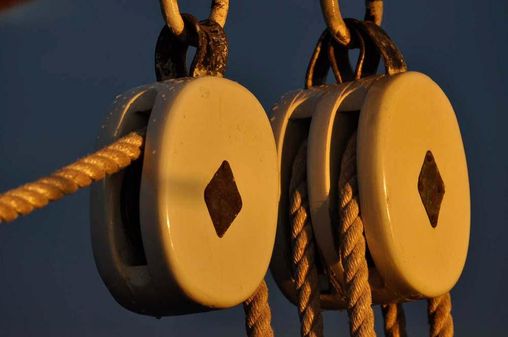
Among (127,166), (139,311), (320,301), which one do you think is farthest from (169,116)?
(320,301)

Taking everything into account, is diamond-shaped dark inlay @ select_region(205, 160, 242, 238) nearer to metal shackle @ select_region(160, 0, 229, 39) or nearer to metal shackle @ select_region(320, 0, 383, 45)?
metal shackle @ select_region(160, 0, 229, 39)

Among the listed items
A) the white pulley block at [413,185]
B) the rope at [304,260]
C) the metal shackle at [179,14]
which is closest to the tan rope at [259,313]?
the rope at [304,260]

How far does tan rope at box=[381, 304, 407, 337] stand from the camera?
256 centimetres

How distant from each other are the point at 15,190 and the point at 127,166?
303mm

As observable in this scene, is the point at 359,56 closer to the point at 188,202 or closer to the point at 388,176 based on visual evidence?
the point at 388,176

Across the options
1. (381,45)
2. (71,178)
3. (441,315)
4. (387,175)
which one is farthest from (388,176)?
(71,178)

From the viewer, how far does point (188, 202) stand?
6.65 feet

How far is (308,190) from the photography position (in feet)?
7.54

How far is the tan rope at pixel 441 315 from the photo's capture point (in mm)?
2533

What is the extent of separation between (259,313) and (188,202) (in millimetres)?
332

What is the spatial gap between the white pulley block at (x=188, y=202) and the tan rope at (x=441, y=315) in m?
0.45

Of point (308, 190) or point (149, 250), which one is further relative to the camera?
point (308, 190)

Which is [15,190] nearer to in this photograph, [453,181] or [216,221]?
[216,221]

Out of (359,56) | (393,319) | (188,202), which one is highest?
(359,56)
